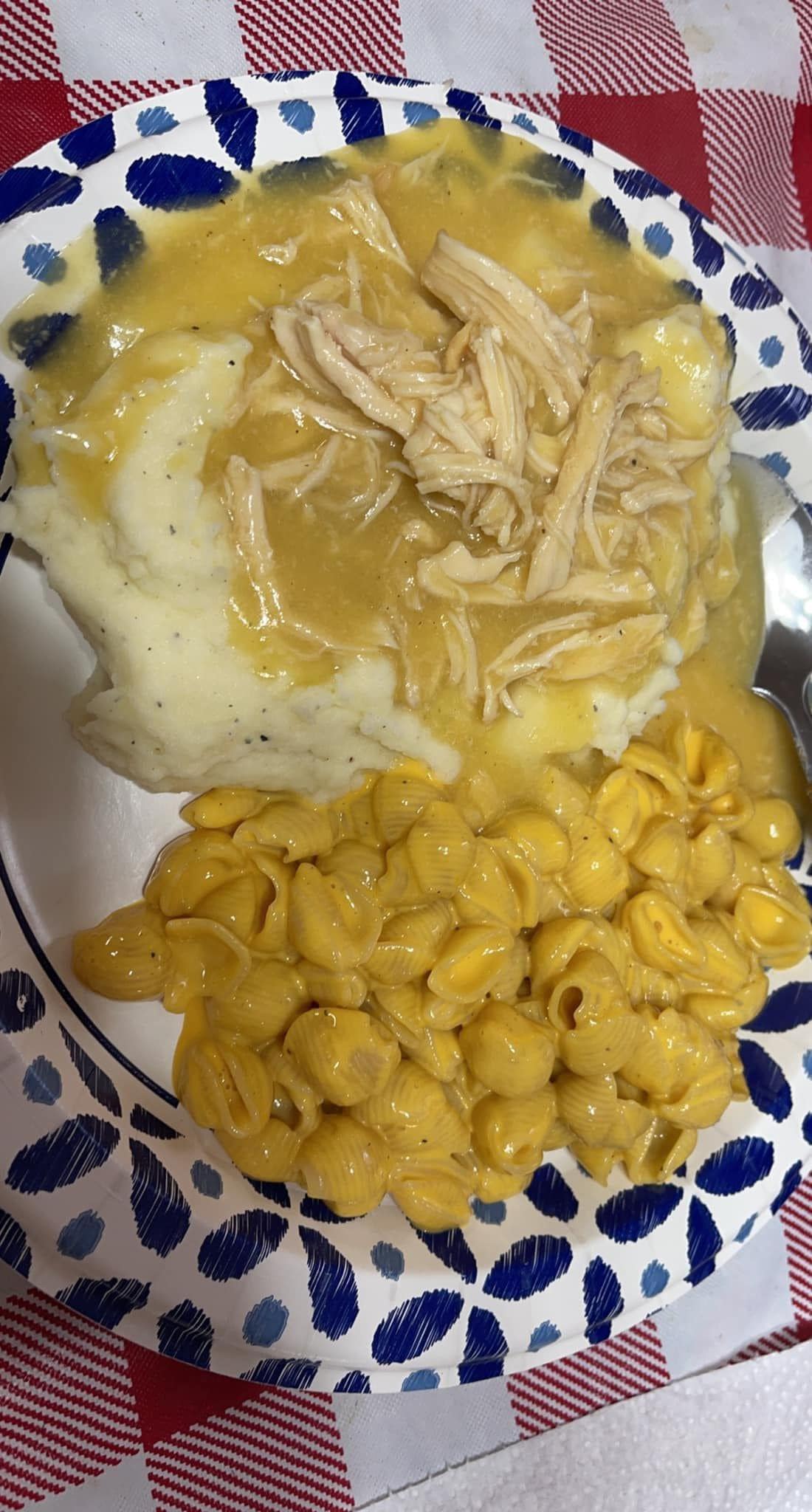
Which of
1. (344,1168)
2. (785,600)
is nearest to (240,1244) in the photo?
(344,1168)

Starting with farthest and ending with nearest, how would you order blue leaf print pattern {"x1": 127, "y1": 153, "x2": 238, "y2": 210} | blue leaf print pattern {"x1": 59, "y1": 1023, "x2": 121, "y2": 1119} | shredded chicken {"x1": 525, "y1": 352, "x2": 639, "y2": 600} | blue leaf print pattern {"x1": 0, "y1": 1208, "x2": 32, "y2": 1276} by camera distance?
shredded chicken {"x1": 525, "y1": 352, "x2": 639, "y2": 600} → blue leaf print pattern {"x1": 59, "y1": 1023, "x2": 121, "y2": 1119} → blue leaf print pattern {"x1": 127, "y1": 153, "x2": 238, "y2": 210} → blue leaf print pattern {"x1": 0, "y1": 1208, "x2": 32, "y2": 1276}

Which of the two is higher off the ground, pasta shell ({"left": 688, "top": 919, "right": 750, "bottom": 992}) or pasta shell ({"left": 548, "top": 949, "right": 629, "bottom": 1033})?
pasta shell ({"left": 548, "top": 949, "right": 629, "bottom": 1033})

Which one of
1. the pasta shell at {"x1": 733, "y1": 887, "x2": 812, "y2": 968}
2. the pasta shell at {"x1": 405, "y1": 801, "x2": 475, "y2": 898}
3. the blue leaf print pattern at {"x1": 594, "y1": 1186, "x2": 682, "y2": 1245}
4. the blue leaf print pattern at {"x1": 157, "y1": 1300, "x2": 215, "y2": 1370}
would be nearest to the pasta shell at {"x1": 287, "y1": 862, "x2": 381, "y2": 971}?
the pasta shell at {"x1": 405, "y1": 801, "x2": 475, "y2": 898}

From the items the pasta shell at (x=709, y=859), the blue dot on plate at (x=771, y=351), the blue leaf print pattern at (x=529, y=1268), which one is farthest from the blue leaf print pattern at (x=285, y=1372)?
the blue dot on plate at (x=771, y=351)

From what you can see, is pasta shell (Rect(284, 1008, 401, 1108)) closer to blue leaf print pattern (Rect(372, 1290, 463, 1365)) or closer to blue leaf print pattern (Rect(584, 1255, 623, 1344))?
blue leaf print pattern (Rect(372, 1290, 463, 1365))

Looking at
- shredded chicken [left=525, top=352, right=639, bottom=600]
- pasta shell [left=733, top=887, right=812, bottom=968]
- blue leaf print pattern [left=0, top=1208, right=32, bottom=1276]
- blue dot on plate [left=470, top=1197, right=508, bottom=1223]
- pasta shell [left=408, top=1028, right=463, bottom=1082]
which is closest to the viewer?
blue leaf print pattern [left=0, top=1208, right=32, bottom=1276]
